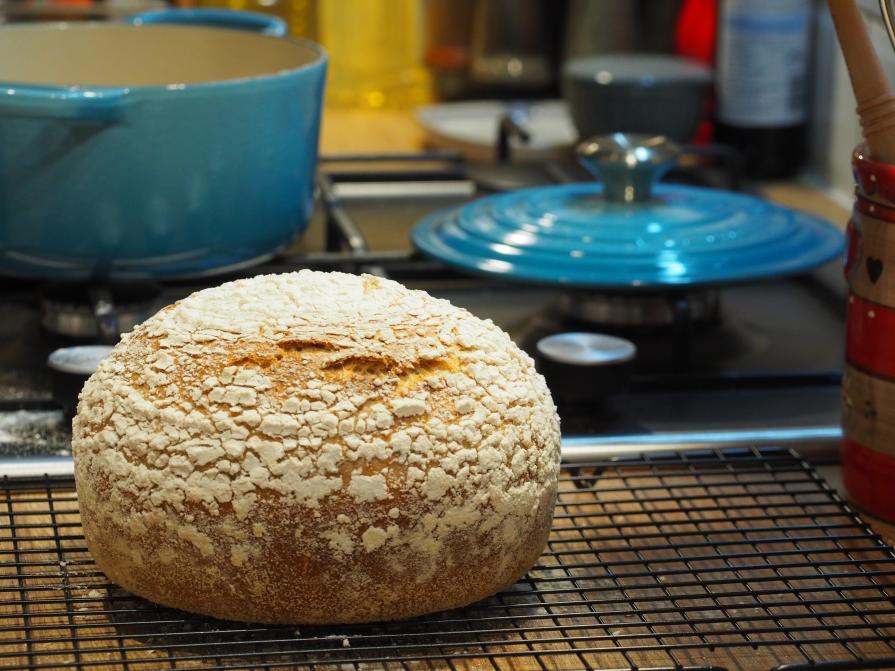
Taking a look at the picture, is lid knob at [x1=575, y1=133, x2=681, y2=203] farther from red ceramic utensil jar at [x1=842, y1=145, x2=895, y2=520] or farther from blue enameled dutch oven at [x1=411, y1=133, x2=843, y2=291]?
red ceramic utensil jar at [x1=842, y1=145, x2=895, y2=520]

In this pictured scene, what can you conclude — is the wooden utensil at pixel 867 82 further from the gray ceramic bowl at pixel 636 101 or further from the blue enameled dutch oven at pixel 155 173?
the gray ceramic bowl at pixel 636 101

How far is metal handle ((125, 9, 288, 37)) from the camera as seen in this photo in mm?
1263

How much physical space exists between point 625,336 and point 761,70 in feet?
1.99

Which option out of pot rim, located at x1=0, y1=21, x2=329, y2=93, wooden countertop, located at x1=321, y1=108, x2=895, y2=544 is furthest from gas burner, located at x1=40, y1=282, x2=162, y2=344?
wooden countertop, located at x1=321, y1=108, x2=895, y2=544

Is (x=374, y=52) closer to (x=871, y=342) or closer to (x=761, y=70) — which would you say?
(x=761, y=70)

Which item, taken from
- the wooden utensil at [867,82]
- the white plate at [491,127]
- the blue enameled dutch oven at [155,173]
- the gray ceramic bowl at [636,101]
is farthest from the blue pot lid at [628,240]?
the white plate at [491,127]

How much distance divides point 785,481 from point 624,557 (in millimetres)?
123

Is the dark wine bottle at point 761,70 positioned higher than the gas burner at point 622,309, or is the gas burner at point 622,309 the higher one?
the dark wine bottle at point 761,70

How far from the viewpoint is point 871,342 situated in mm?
752

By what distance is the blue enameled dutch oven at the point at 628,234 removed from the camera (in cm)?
96

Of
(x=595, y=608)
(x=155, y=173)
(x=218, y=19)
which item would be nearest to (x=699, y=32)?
(x=218, y=19)

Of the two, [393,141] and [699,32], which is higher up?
[699,32]

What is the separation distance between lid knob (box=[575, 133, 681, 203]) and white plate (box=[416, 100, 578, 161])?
553 mm

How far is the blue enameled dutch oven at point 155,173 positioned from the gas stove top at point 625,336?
5cm
